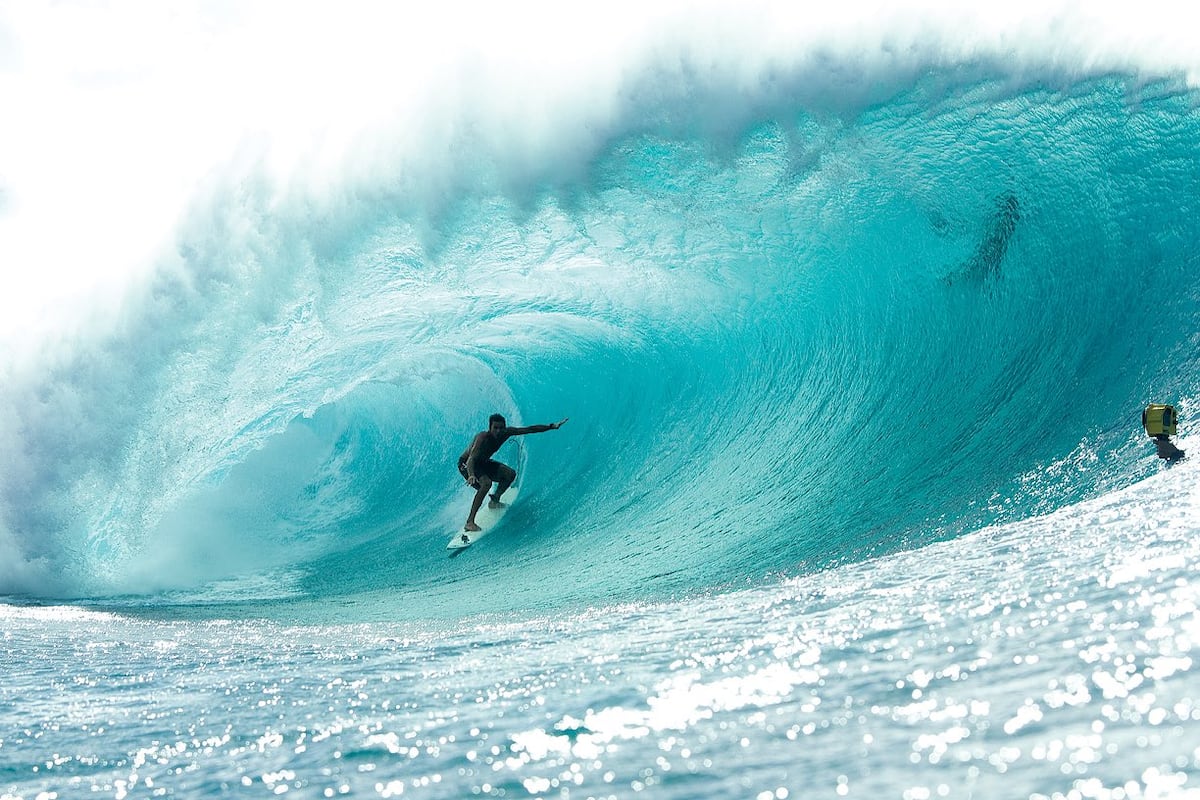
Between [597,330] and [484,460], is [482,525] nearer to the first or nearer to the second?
[484,460]

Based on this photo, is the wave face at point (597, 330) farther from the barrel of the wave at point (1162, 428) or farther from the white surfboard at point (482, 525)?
the barrel of the wave at point (1162, 428)

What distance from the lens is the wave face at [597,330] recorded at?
315 inches

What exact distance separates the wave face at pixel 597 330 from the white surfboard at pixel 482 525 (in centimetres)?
18

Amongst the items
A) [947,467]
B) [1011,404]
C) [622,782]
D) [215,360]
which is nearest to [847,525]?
[947,467]

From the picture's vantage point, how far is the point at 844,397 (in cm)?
828

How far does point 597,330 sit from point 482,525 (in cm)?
258

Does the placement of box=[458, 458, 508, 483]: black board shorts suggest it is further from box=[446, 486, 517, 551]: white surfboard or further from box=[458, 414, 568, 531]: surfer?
box=[446, 486, 517, 551]: white surfboard

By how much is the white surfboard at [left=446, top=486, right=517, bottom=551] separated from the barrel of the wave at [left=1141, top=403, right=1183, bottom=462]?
5173 millimetres

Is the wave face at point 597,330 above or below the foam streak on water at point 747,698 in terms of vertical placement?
above

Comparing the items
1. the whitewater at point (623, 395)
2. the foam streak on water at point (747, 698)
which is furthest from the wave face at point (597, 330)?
the foam streak on water at point (747, 698)

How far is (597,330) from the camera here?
10359mm

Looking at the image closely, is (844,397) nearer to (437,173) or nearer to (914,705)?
(437,173)

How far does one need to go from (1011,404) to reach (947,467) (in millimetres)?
891

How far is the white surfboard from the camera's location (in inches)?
336
